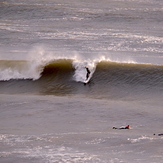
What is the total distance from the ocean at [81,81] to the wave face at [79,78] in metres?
0.04

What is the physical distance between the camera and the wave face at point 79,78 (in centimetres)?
1811

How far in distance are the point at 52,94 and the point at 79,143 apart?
600 centimetres

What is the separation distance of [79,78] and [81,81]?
38cm

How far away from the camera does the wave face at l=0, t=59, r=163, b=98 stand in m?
18.1

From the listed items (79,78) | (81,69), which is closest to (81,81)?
(79,78)

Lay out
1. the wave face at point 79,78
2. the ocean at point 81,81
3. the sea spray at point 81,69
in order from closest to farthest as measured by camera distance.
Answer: the ocean at point 81,81 → the wave face at point 79,78 → the sea spray at point 81,69

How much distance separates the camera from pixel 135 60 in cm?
2123

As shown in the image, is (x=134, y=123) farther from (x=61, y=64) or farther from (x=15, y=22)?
(x=15, y=22)

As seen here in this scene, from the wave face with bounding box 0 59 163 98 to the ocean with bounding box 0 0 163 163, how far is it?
42 mm

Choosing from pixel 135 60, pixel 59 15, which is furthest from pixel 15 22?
pixel 135 60

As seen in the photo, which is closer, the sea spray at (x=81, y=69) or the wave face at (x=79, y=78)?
the wave face at (x=79, y=78)

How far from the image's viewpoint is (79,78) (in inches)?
771

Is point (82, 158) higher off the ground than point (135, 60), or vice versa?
point (135, 60)

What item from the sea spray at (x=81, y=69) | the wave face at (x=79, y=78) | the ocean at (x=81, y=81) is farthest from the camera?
the sea spray at (x=81, y=69)
